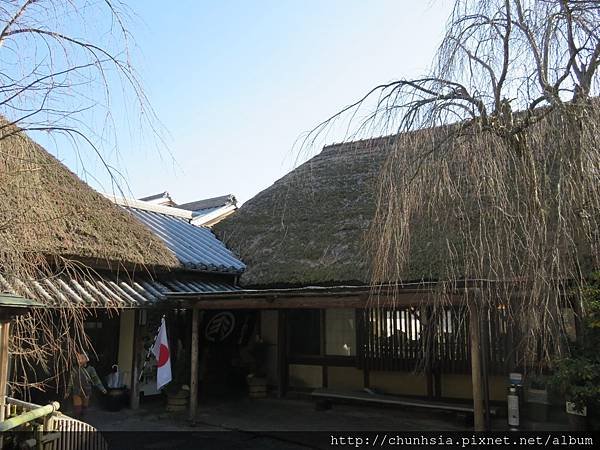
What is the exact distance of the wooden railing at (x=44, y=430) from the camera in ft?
13.9

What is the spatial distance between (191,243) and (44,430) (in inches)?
285

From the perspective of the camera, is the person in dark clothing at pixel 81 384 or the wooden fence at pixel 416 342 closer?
the person in dark clothing at pixel 81 384

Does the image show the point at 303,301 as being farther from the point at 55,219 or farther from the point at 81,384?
the point at 55,219

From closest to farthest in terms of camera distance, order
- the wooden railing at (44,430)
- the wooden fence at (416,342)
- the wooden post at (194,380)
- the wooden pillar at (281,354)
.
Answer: the wooden railing at (44,430) < the wooden post at (194,380) < the wooden fence at (416,342) < the wooden pillar at (281,354)

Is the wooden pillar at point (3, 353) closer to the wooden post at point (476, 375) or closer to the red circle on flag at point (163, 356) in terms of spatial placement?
the red circle on flag at point (163, 356)

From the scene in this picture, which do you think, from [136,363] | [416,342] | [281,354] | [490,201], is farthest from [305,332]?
[490,201]

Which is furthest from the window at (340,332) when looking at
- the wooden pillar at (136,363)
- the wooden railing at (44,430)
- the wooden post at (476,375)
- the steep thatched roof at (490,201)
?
the wooden railing at (44,430)

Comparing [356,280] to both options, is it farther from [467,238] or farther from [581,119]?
[581,119]

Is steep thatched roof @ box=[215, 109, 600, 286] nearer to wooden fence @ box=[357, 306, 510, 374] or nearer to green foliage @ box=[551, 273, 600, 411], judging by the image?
green foliage @ box=[551, 273, 600, 411]

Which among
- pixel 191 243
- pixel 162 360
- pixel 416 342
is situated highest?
pixel 191 243

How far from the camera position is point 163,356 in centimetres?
797

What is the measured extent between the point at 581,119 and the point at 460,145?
0.91 meters

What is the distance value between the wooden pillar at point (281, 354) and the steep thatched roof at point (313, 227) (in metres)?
1.21

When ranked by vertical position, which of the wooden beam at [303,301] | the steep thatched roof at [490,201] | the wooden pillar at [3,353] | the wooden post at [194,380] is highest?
the steep thatched roof at [490,201]
